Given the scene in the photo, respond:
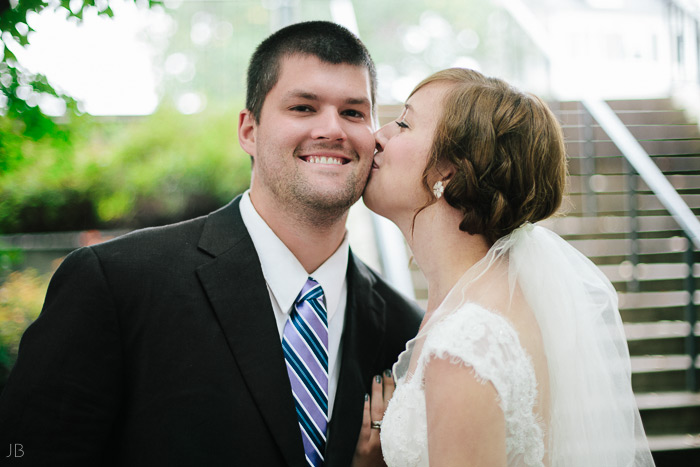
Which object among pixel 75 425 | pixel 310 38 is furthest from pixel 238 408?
pixel 310 38

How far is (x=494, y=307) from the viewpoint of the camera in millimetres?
1869

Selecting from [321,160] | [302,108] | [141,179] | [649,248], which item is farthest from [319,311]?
[649,248]

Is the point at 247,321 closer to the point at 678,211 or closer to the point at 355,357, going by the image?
the point at 355,357

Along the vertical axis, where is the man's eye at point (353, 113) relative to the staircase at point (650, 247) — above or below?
above

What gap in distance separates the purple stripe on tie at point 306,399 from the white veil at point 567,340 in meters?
0.32

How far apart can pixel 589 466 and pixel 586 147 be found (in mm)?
5162

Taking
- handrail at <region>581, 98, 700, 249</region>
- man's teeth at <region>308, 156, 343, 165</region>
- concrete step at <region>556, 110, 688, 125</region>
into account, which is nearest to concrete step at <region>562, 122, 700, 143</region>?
concrete step at <region>556, 110, 688, 125</region>

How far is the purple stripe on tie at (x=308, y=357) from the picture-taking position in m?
2.08

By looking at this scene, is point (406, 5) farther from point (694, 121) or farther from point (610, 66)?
point (694, 121)

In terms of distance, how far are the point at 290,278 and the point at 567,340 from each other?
1.01 meters

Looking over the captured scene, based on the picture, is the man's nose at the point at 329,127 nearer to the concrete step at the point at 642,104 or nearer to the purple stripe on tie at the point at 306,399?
the purple stripe on tie at the point at 306,399

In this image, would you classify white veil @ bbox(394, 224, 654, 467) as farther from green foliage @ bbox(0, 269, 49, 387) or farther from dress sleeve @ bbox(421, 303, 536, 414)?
green foliage @ bbox(0, 269, 49, 387)

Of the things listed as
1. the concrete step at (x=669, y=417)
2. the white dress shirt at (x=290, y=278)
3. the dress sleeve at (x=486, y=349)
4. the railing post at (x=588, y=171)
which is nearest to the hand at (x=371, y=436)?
the white dress shirt at (x=290, y=278)

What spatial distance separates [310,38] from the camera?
2.39 meters
